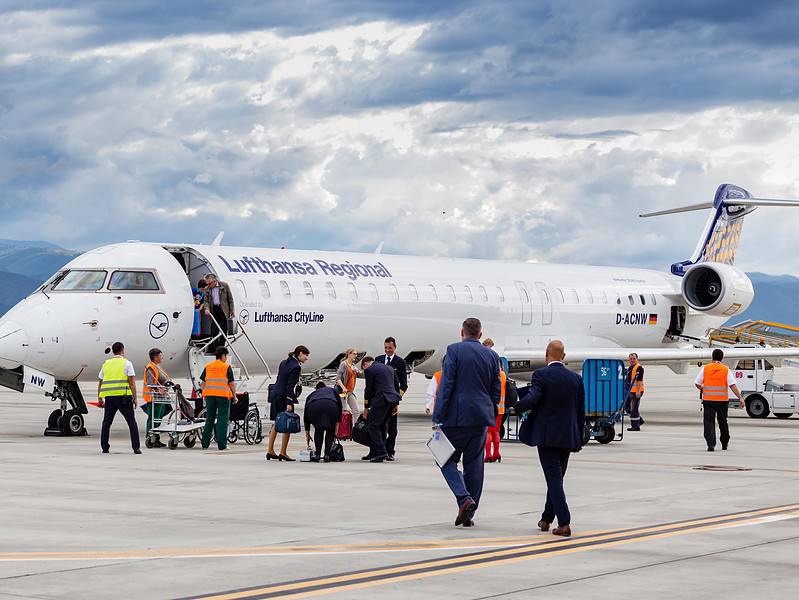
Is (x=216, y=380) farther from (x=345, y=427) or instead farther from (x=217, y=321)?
(x=217, y=321)

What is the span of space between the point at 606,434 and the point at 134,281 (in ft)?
31.8

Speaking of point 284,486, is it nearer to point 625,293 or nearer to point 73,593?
point 73,593

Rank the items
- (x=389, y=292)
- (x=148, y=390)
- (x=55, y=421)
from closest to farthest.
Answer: (x=148, y=390)
(x=55, y=421)
(x=389, y=292)

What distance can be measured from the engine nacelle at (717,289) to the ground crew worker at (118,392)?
21.7 metres

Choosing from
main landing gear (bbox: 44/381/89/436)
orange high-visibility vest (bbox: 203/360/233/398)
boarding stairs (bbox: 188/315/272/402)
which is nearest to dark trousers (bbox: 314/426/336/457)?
orange high-visibility vest (bbox: 203/360/233/398)

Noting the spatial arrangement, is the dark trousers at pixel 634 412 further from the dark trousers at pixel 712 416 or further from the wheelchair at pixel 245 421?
the wheelchair at pixel 245 421

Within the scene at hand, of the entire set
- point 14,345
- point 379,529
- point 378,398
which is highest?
point 14,345

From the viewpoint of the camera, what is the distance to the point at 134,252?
2455 centimetres

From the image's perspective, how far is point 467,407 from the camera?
464 inches

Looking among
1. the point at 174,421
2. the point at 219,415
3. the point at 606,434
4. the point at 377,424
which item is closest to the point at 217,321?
the point at 174,421

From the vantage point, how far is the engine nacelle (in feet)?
119

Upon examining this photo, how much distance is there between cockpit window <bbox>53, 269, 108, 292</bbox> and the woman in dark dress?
5.86 meters

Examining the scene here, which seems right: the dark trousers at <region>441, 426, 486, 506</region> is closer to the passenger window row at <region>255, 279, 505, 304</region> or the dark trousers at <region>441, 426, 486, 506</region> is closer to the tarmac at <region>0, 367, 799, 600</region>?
the tarmac at <region>0, 367, 799, 600</region>

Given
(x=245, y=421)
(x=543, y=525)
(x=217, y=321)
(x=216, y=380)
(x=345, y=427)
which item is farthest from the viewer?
(x=217, y=321)
